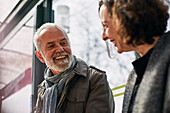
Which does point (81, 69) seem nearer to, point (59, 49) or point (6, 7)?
point (59, 49)

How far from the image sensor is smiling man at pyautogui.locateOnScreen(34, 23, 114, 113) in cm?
153

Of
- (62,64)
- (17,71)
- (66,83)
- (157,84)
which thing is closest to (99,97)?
(66,83)

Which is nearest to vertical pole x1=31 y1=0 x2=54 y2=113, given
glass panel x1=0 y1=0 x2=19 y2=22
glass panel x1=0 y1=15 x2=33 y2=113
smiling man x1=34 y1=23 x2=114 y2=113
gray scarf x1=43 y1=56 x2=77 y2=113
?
glass panel x1=0 y1=15 x2=33 y2=113

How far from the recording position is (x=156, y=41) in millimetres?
1058

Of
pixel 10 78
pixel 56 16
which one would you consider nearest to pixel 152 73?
pixel 56 16

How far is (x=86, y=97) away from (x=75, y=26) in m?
0.92

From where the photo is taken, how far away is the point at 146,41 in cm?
103

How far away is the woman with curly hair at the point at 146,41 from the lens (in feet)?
2.93

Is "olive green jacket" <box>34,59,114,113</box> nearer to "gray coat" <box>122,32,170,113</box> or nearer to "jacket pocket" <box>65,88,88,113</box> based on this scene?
"jacket pocket" <box>65,88,88,113</box>

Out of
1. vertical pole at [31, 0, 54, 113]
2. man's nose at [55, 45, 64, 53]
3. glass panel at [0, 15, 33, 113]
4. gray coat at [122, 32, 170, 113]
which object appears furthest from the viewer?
glass panel at [0, 15, 33, 113]

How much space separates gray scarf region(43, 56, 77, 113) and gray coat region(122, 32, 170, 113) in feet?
2.62

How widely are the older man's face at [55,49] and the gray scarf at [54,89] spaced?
0.04 meters

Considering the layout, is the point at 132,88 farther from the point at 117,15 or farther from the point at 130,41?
the point at 117,15

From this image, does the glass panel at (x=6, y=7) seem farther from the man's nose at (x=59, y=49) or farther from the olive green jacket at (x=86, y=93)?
the olive green jacket at (x=86, y=93)
